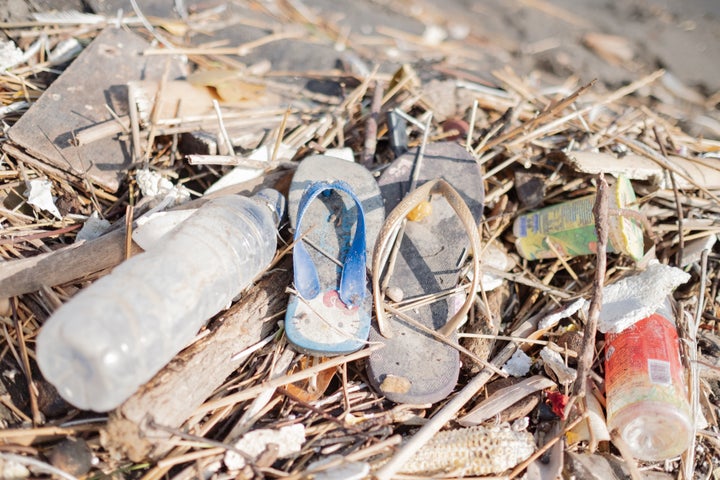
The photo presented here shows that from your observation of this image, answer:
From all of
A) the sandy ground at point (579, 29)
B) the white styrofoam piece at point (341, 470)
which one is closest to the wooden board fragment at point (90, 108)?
the white styrofoam piece at point (341, 470)

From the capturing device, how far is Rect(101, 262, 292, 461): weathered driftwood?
1.55m

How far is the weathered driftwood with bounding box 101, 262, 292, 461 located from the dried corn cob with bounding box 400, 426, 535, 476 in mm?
700

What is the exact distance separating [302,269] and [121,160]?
1001 mm

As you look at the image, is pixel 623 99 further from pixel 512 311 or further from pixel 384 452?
pixel 384 452

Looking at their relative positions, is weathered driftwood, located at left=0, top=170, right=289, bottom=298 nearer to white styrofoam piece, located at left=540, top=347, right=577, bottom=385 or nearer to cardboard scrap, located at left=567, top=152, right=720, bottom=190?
white styrofoam piece, located at left=540, top=347, right=577, bottom=385

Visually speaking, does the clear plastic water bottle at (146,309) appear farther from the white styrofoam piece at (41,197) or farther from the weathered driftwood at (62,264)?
the white styrofoam piece at (41,197)

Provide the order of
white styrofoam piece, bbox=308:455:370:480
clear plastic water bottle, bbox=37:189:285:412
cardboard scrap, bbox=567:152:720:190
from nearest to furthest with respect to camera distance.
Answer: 1. clear plastic water bottle, bbox=37:189:285:412
2. white styrofoam piece, bbox=308:455:370:480
3. cardboard scrap, bbox=567:152:720:190

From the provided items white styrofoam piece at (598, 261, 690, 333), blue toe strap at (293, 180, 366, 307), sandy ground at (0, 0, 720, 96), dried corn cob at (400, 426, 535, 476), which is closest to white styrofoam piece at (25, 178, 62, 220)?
blue toe strap at (293, 180, 366, 307)

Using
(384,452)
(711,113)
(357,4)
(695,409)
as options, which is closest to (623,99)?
(711,113)

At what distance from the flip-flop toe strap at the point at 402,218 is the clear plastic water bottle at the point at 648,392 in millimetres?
611

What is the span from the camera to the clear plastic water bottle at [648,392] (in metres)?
1.84

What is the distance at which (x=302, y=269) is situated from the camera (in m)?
2.11

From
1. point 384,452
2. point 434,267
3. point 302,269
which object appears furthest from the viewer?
point 434,267

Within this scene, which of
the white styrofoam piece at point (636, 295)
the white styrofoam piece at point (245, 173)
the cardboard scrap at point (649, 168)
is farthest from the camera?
the cardboard scrap at point (649, 168)
